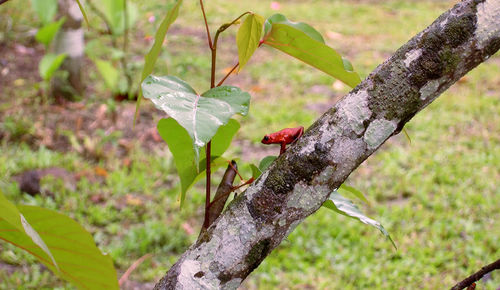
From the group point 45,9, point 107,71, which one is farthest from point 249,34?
point 45,9

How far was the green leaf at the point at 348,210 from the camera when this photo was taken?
67cm

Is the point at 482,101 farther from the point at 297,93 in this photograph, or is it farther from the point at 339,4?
the point at 339,4

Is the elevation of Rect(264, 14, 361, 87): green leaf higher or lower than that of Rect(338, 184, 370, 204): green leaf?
higher

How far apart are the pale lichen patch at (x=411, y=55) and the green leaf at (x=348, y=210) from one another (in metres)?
0.20

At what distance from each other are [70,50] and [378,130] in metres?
2.78

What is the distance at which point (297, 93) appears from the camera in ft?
11.7

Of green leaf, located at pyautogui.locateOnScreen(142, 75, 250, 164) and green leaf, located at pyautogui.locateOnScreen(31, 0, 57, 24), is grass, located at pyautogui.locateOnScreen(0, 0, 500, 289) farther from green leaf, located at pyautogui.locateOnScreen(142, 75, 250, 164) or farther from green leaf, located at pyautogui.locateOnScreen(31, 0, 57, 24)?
green leaf, located at pyautogui.locateOnScreen(142, 75, 250, 164)

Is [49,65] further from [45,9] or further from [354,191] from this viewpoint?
[354,191]

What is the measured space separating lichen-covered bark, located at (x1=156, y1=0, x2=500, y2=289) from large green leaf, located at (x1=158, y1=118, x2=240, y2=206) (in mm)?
82

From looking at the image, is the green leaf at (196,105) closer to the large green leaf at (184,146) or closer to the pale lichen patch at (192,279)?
the large green leaf at (184,146)

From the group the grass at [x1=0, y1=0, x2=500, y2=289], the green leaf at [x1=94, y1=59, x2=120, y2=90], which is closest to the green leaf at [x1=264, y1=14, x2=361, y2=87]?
the grass at [x1=0, y1=0, x2=500, y2=289]

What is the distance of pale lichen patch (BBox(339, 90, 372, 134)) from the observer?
2.01 ft

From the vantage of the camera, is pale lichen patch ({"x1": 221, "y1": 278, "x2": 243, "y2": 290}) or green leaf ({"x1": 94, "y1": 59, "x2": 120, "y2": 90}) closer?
pale lichen patch ({"x1": 221, "y1": 278, "x2": 243, "y2": 290})

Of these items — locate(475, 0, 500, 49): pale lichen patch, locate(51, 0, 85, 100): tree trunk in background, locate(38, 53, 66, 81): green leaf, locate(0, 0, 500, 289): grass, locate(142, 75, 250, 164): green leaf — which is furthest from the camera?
locate(51, 0, 85, 100): tree trunk in background
